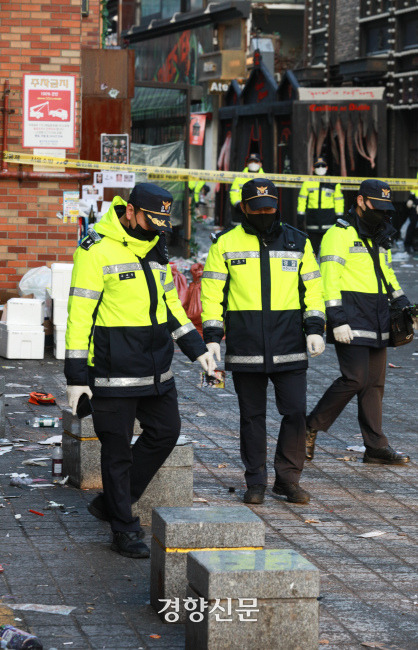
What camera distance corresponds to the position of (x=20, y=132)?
13.0m

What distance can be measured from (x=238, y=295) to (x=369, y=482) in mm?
1598

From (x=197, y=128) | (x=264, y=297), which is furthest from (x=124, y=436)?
(x=197, y=128)

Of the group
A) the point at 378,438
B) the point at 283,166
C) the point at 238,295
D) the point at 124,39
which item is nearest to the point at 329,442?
the point at 378,438

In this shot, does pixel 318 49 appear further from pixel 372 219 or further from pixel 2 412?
pixel 2 412

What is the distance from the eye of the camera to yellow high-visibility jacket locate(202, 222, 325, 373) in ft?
23.0

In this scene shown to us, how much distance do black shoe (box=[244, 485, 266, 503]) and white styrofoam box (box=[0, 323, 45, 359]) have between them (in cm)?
532

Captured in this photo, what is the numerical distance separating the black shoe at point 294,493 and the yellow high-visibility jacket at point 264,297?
720mm

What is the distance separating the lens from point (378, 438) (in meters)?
8.19

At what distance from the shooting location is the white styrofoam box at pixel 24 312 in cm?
1198

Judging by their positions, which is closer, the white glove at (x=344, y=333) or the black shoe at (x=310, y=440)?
the white glove at (x=344, y=333)

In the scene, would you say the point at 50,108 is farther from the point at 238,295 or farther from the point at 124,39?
the point at 124,39

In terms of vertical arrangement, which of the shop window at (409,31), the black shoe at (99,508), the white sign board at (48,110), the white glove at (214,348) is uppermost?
the shop window at (409,31)

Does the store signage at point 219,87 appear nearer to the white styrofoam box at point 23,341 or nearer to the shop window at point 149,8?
the shop window at point 149,8

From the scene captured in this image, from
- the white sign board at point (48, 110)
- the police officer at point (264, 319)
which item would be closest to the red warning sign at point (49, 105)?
the white sign board at point (48, 110)
